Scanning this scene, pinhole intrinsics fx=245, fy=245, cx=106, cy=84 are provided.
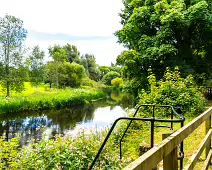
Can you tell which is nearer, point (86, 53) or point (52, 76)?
point (52, 76)

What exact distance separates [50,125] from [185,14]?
9300 millimetres

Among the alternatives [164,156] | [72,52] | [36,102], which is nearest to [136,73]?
[36,102]

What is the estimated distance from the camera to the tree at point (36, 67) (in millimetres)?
25303

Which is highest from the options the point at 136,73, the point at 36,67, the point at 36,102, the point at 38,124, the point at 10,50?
the point at 10,50

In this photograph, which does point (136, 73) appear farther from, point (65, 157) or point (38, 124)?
point (65, 157)

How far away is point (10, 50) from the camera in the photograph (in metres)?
20.5

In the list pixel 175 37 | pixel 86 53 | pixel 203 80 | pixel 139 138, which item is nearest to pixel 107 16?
pixel 175 37

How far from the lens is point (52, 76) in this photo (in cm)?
3039

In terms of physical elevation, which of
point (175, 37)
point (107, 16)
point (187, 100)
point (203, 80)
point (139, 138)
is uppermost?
point (107, 16)

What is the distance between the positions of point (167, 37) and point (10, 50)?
13179mm

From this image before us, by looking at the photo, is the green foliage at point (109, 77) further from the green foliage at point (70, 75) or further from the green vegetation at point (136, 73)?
the green vegetation at point (136, 73)

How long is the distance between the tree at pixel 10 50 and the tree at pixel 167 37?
9546 millimetres

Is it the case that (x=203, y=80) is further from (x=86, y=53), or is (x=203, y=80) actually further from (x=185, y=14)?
(x=86, y=53)

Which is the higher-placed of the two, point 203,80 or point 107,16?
point 107,16
